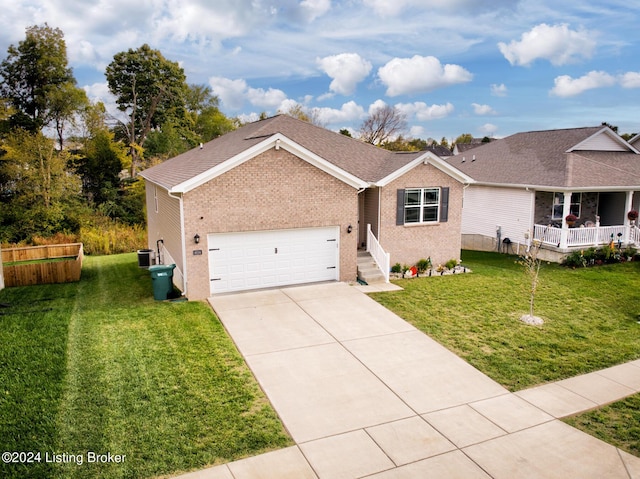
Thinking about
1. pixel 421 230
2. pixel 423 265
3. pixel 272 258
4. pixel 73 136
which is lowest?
pixel 423 265

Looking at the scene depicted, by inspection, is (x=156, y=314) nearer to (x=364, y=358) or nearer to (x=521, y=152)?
(x=364, y=358)

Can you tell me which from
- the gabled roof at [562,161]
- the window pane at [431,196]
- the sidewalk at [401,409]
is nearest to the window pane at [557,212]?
the gabled roof at [562,161]

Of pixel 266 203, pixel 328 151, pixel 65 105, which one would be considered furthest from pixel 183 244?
pixel 65 105

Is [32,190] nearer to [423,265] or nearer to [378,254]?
[378,254]

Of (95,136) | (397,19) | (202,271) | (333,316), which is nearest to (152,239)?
(202,271)

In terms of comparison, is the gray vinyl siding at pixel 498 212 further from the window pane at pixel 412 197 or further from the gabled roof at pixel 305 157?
the window pane at pixel 412 197

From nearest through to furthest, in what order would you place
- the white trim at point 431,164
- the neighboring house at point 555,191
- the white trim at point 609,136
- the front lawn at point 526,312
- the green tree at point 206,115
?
the front lawn at point 526,312 < the white trim at point 431,164 < the neighboring house at point 555,191 < the white trim at point 609,136 < the green tree at point 206,115
